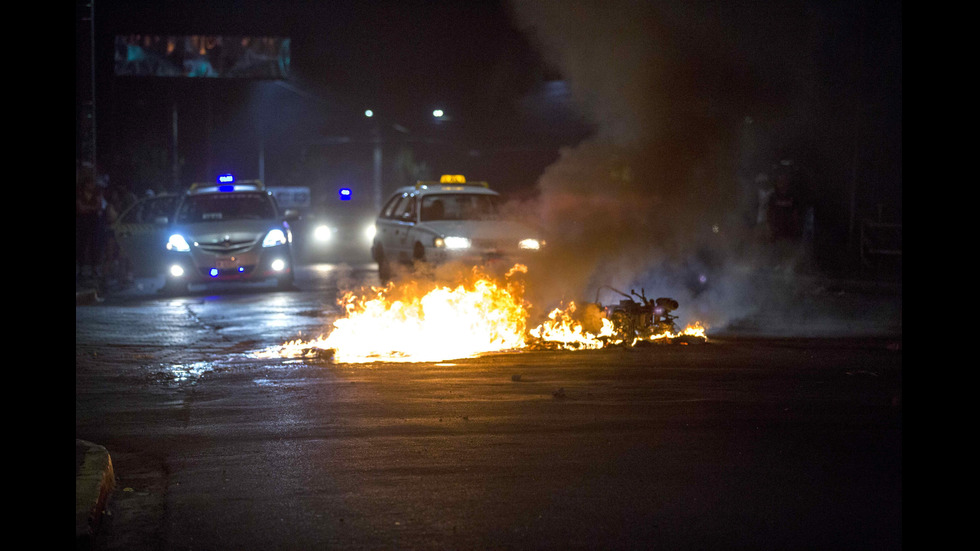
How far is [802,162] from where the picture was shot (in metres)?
21.0

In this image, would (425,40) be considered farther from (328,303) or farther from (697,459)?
(697,459)

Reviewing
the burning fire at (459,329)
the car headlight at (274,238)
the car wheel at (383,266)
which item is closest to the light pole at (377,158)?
the car wheel at (383,266)

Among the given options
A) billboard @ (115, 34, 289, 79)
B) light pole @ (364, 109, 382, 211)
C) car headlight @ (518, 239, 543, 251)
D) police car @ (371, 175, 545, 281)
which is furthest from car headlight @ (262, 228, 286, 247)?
light pole @ (364, 109, 382, 211)

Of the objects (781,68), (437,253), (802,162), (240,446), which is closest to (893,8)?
(802,162)

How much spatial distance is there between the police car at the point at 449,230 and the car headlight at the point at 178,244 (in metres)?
3.56

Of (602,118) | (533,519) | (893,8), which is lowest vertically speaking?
(533,519)

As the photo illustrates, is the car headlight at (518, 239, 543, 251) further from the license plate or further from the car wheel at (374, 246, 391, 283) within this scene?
the license plate

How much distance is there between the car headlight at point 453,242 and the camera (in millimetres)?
15211

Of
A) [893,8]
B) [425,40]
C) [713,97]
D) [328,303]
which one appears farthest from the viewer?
[425,40]

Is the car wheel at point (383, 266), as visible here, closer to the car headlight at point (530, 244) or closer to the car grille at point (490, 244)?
the car grille at point (490, 244)

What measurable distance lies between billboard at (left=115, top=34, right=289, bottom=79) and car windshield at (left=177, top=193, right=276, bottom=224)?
1548cm

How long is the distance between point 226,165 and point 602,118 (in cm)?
3477

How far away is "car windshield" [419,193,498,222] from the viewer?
16312mm

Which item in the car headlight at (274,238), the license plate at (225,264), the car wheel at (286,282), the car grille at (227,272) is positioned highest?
the car headlight at (274,238)
